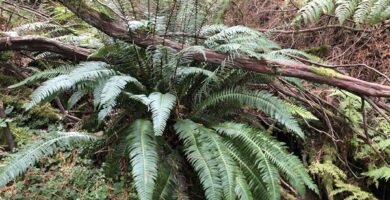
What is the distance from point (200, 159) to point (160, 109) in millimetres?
446

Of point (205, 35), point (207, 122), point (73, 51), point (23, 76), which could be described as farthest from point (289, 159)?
point (23, 76)

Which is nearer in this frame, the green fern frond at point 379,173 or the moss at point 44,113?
the green fern frond at point 379,173

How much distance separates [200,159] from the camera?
3.07 metres

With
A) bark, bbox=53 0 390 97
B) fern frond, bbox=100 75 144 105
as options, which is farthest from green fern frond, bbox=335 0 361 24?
fern frond, bbox=100 75 144 105

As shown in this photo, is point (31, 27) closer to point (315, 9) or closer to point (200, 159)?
point (200, 159)

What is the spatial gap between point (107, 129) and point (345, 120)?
93.9 inches

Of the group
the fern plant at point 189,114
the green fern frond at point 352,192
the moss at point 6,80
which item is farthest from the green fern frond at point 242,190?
the moss at point 6,80

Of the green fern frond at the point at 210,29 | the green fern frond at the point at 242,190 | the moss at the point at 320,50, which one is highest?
the green fern frond at the point at 210,29

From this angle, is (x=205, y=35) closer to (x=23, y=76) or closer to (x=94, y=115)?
(x=94, y=115)

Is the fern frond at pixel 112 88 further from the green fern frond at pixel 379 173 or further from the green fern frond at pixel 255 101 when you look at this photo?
the green fern frond at pixel 379 173

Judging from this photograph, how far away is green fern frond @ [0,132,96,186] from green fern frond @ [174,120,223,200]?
70 centimetres

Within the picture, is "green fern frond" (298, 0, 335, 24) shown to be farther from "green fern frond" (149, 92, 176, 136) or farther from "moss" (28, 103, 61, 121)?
"moss" (28, 103, 61, 121)

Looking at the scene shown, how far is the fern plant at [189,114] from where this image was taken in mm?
3023

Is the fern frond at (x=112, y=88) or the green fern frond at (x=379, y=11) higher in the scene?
the green fern frond at (x=379, y=11)
